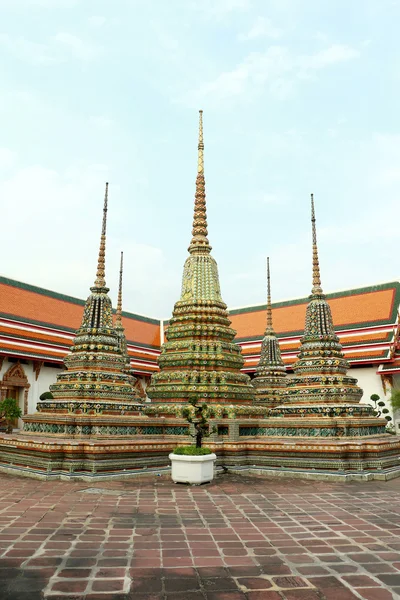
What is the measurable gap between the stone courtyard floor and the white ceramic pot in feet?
2.40

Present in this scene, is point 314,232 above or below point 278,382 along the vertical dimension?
above

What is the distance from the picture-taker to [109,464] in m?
10.7

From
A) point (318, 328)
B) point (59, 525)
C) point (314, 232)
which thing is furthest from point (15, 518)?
point (314, 232)

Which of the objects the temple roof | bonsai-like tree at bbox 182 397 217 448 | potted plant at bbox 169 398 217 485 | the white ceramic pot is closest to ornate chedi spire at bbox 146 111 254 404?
bonsai-like tree at bbox 182 397 217 448

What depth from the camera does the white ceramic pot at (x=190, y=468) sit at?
9641mm

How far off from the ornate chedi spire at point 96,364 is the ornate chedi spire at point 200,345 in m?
1.62

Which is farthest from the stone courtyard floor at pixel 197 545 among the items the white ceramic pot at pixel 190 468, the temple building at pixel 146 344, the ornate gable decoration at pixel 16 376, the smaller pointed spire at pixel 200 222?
the ornate gable decoration at pixel 16 376

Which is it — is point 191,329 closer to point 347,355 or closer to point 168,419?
point 168,419

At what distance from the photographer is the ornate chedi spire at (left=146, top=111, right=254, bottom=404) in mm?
14141

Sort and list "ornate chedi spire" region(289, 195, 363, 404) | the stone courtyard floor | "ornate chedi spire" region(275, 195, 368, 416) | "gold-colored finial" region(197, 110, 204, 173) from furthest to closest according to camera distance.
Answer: "gold-colored finial" region(197, 110, 204, 173) → "ornate chedi spire" region(289, 195, 363, 404) → "ornate chedi spire" region(275, 195, 368, 416) → the stone courtyard floor

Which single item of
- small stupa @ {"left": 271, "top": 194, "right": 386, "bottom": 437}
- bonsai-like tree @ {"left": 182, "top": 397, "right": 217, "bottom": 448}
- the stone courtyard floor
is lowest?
the stone courtyard floor

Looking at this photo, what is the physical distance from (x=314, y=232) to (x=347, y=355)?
15.2m

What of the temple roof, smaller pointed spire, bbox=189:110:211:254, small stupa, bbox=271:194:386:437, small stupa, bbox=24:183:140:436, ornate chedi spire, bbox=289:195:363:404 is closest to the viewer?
small stupa, bbox=24:183:140:436

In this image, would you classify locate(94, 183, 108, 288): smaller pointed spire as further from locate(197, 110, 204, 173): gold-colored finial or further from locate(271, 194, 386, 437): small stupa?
locate(271, 194, 386, 437): small stupa
